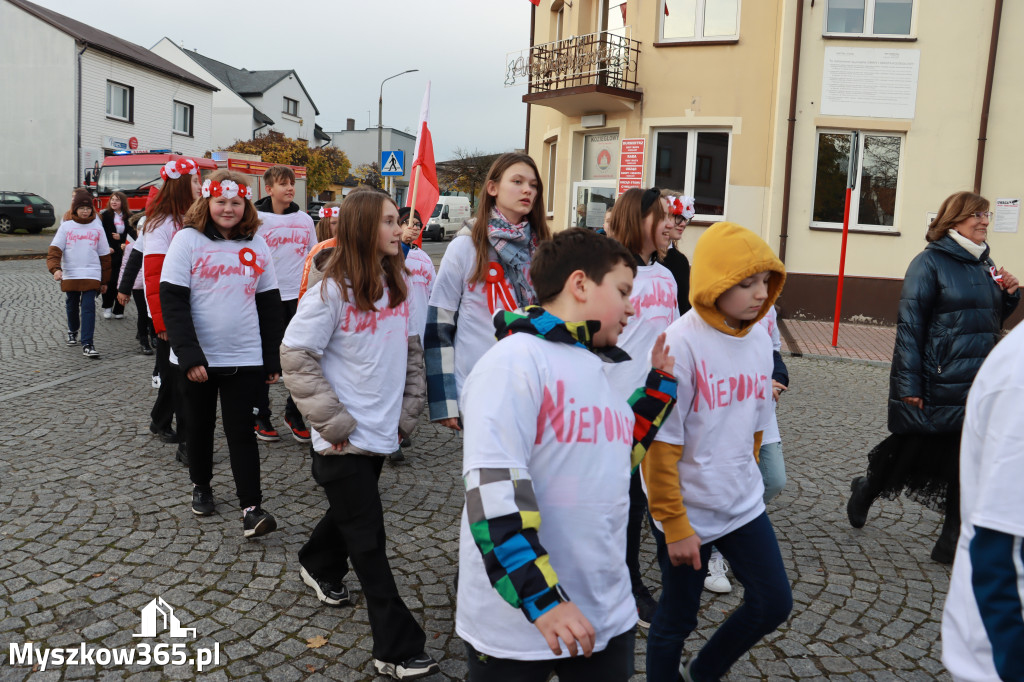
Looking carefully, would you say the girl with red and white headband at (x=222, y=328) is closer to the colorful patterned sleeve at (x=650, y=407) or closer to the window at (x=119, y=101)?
the colorful patterned sleeve at (x=650, y=407)

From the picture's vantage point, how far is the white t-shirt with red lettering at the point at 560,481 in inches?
78.4

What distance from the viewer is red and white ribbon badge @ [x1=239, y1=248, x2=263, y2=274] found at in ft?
15.8

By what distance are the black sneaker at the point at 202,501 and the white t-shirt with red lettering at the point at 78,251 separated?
654cm

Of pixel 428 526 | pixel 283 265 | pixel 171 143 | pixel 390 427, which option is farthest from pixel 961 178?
pixel 171 143

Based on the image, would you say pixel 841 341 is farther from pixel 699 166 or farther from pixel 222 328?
pixel 222 328

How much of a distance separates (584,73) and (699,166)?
3.19m

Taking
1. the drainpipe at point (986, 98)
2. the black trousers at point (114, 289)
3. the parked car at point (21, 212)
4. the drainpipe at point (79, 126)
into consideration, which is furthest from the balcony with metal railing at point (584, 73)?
the drainpipe at point (79, 126)

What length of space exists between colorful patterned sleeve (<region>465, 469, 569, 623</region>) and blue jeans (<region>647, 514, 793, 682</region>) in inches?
41.5

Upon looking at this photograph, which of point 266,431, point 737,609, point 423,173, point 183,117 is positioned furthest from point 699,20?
point 183,117

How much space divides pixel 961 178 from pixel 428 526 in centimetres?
1408

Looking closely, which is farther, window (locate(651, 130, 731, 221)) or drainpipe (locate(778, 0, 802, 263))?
window (locate(651, 130, 731, 221))

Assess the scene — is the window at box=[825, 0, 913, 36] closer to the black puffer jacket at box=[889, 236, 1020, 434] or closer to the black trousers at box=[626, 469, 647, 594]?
the black puffer jacket at box=[889, 236, 1020, 434]

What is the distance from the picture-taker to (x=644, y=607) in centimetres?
378

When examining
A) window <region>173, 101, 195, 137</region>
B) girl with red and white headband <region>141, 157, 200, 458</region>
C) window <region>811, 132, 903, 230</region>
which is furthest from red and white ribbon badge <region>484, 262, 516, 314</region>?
window <region>173, 101, 195, 137</region>
